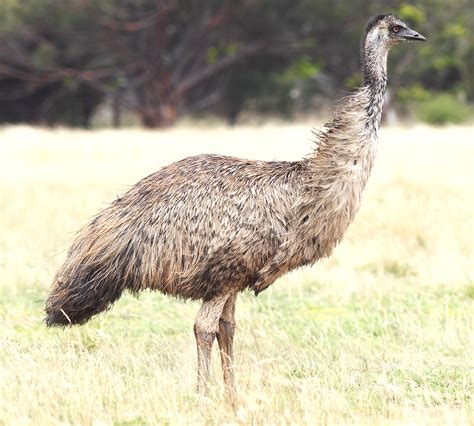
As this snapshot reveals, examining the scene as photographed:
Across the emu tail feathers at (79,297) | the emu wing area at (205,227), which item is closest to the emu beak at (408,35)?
the emu wing area at (205,227)

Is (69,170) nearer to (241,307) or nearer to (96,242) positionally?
(241,307)

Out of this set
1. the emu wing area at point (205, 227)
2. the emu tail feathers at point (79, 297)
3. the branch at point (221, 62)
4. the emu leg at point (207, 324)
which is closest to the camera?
the emu wing area at point (205, 227)

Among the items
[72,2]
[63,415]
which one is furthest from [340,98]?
[72,2]

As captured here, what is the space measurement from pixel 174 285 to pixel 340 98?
4.65 feet

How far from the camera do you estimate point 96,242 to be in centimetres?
562

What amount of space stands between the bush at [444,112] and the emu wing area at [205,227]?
28.1m

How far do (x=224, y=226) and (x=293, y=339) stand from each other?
6.35 ft

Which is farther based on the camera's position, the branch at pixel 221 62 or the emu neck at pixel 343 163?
the branch at pixel 221 62

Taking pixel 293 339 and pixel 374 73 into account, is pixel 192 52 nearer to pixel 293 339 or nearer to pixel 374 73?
pixel 293 339

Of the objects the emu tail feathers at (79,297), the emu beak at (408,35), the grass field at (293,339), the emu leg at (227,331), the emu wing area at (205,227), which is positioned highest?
the emu beak at (408,35)

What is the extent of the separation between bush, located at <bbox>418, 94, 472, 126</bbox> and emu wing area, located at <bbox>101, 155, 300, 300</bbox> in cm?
2807

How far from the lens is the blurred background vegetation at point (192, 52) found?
1284 inches

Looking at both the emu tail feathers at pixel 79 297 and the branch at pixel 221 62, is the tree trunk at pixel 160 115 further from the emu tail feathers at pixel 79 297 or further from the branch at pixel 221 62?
the emu tail feathers at pixel 79 297

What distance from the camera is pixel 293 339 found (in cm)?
708
